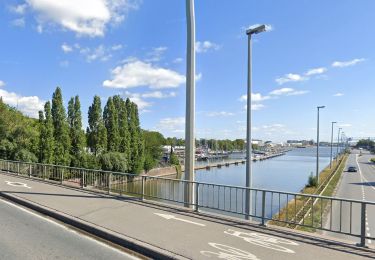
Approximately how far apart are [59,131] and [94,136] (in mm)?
9948

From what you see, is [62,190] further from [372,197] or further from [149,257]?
[372,197]

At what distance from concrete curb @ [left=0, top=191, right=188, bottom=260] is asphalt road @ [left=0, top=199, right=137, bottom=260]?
28 centimetres

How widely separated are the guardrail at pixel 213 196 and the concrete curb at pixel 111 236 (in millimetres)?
2699

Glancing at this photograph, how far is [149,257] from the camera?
677 cm

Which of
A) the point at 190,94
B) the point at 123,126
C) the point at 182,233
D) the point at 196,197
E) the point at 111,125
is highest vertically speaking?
the point at 190,94

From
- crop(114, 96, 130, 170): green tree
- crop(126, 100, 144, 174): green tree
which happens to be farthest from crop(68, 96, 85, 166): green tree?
crop(126, 100, 144, 174): green tree

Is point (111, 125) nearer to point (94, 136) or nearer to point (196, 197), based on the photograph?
point (94, 136)

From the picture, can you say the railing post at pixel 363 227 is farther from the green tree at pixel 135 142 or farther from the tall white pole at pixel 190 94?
the green tree at pixel 135 142

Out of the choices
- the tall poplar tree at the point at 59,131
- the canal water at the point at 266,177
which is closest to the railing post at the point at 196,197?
the canal water at the point at 266,177

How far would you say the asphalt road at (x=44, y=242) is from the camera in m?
6.71

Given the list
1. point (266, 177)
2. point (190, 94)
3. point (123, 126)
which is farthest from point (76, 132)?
point (190, 94)

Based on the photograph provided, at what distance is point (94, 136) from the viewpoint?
199 ft

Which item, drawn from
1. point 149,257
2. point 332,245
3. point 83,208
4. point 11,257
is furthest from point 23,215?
point 332,245

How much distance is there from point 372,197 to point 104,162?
124 ft
